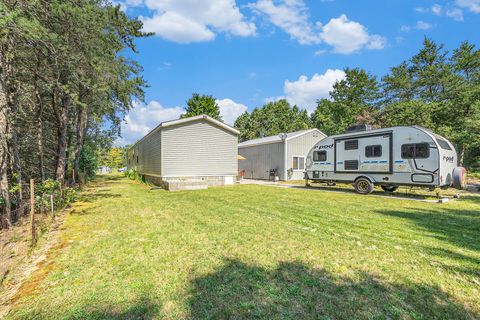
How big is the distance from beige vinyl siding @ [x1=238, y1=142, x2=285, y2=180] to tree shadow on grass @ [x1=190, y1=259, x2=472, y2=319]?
51.2ft

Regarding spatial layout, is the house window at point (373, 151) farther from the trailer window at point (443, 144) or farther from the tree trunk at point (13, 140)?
the tree trunk at point (13, 140)

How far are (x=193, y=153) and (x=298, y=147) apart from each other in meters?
9.06

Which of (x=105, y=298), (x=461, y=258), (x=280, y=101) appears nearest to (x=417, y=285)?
(x=461, y=258)

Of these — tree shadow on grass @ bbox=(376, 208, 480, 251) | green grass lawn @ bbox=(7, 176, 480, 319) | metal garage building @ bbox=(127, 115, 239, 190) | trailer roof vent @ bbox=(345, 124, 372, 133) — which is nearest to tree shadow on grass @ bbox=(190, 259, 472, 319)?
green grass lawn @ bbox=(7, 176, 480, 319)

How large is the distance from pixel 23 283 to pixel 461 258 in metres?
6.43

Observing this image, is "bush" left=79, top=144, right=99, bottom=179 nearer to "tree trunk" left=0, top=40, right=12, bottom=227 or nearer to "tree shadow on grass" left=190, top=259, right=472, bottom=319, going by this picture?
"tree trunk" left=0, top=40, right=12, bottom=227

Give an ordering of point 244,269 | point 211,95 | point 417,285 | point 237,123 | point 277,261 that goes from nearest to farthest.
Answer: point 417,285, point 244,269, point 277,261, point 211,95, point 237,123

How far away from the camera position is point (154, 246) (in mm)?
4164

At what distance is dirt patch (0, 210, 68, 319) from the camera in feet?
9.43

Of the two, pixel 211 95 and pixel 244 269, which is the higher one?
pixel 211 95

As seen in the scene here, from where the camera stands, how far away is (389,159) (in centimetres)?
980

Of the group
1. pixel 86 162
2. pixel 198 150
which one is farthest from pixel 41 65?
pixel 86 162

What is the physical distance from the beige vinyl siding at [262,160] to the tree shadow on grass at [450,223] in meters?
11.7

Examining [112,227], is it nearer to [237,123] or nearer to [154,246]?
[154,246]
